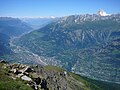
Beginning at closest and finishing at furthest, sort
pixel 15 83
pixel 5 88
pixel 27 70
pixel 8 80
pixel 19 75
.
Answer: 1. pixel 5 88
2. pixel 15 83
3. pixel 8 80
4. pixel 19 75
5. pixel 27 70

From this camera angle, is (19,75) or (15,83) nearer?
(15,83)

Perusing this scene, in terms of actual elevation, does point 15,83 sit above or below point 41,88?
above

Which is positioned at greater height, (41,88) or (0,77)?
(0,77)

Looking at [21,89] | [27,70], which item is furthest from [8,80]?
[27,70]

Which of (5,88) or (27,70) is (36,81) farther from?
(5,88)

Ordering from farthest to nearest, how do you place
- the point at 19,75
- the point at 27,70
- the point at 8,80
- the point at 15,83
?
the point at 27,70 < the point at 19,75 < the point at 8,80 < the point at 15,83

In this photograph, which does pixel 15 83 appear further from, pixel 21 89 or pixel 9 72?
pixel 9 72

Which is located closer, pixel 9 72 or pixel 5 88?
pixel 5 88

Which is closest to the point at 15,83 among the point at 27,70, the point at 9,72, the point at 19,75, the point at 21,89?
the point at 21,89

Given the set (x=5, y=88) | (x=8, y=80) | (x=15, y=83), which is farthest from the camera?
(x=8, y=80)
